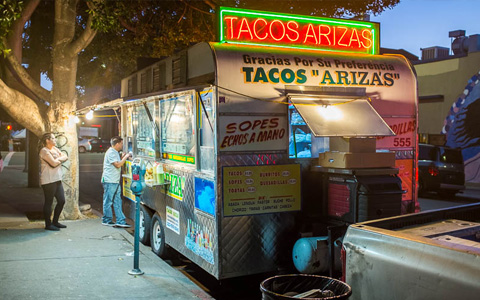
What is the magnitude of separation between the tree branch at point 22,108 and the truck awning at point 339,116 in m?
6.79

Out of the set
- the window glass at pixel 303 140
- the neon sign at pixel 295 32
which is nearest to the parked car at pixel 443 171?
the neon sign at pixel 295 32

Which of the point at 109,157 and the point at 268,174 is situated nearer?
the point at 268,174

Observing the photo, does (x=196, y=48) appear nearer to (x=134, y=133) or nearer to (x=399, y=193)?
(x=399, y=193)

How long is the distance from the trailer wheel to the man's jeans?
1.89 metres

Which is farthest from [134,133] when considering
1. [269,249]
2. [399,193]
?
[399,193]

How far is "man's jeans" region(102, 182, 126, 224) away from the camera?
10117 millimetres

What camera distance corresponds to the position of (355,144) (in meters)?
6.18

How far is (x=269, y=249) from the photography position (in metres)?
6.13

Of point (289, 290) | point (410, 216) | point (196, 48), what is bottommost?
point (289, 290)

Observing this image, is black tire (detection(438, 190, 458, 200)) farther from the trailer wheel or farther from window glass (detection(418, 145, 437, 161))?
the trailer wheel

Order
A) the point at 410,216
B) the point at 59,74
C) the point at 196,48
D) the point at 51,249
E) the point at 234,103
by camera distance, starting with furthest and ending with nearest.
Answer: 1. the point at 59,74
2. the point at 51,249
3. the point at 196,48
4. the point at 234,103
5. the point at 410,216

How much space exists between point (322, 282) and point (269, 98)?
3151mm

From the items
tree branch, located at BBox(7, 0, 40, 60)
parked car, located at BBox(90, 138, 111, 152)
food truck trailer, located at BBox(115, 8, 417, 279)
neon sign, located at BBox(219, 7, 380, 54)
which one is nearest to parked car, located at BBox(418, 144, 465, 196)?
food truck trailer, located at BBox(115, 8, 417, 279)

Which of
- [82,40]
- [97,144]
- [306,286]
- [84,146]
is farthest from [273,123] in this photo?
[97,144]
